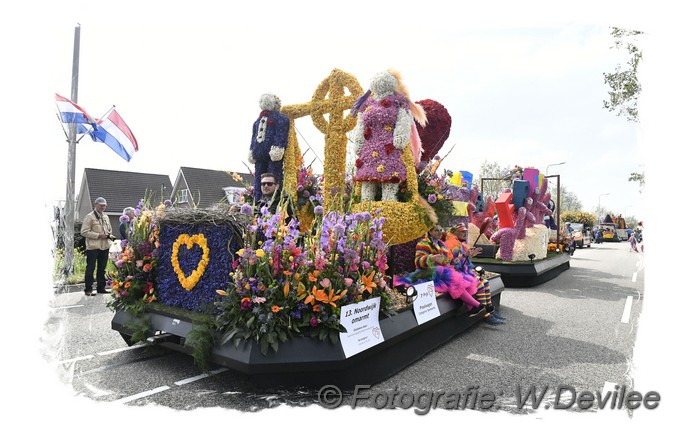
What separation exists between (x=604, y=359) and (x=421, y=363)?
1699 mm

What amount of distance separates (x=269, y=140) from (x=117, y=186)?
15.5 meters

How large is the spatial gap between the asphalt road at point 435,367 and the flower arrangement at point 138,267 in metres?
0.47

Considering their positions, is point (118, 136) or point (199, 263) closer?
point (199, 263)

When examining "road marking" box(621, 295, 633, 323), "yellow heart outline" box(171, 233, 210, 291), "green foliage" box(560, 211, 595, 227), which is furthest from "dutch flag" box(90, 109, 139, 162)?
"green foliage" box(560, 211, 595, 227)

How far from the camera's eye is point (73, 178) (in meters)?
3.14

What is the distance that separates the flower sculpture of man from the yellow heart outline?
2.44 meters

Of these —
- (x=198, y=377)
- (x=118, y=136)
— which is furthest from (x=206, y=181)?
(x=198, y=377)

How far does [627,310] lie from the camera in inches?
234

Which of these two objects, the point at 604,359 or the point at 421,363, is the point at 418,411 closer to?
the point at 421,363

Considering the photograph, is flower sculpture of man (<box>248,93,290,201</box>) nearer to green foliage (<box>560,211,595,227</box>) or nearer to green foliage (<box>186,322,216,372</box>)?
green foliage (<box>186,322,216,372</box>)

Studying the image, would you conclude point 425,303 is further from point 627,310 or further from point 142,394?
point 627,310

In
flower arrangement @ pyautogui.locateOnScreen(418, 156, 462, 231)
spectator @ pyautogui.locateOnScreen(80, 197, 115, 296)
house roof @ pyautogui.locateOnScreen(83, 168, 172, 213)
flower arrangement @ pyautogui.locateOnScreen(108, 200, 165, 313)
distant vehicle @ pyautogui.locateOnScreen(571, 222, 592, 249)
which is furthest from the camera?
distant vehicle @ pyautogui.locateOnScreen(571, 222, 592, 249)

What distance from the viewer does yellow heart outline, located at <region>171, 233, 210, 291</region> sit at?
3.08m

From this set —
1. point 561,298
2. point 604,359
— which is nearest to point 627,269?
point 561,298
